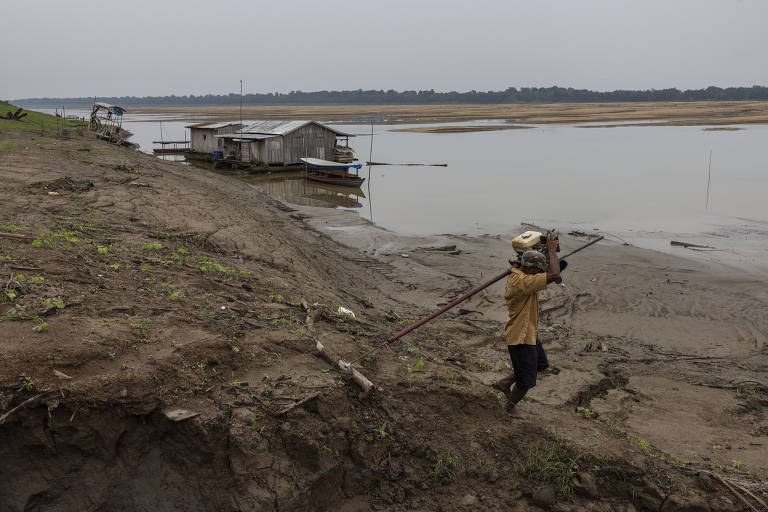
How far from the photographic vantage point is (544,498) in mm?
4980

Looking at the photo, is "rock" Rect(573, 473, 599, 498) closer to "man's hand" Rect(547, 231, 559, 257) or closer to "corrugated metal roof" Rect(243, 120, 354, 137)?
"man's hand" Rect(547, 231, 559, 257)

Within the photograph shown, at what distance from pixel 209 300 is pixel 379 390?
2.49 meters

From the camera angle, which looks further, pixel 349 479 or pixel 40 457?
pixel 349 479

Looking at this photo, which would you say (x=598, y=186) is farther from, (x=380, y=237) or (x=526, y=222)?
(x=380, y=237)

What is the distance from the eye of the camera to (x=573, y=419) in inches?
239

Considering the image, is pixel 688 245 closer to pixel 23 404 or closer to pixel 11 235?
pixel 11 235

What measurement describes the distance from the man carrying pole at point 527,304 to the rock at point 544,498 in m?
0.97

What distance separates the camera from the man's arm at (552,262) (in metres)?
Result: 5.43

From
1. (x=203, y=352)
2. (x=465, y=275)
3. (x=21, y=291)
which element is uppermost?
(x=21, y=291)

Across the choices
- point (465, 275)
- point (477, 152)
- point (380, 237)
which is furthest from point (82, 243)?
point (477, 152)

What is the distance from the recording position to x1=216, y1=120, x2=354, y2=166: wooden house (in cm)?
3439

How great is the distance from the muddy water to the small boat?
0.89 metres

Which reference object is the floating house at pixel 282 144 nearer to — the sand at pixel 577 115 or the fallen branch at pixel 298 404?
the fallen branch at pixel 298 404

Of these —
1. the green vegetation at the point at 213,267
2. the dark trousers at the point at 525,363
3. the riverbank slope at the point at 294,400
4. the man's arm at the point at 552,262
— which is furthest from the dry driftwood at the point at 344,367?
the green vegetation at the point at 213,267
